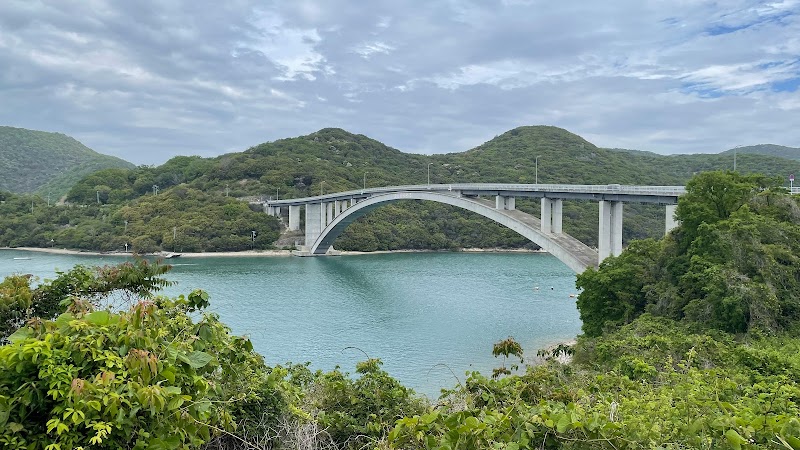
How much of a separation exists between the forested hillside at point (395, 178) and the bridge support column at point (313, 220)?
4.14m

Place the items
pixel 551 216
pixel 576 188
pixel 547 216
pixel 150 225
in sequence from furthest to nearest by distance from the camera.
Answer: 1. pixel 150 225
2. pixel 551 216
3. pixel 547 216
4. pixel 576 188

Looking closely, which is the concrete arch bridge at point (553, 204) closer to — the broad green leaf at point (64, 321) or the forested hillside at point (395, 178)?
the forested hillside at point (395, 178)

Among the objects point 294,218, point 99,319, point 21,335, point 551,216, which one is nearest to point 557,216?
point 551,216

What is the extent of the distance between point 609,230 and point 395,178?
57894 millimetres

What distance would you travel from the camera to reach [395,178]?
79.2 meters

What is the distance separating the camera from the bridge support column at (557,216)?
26.0 m

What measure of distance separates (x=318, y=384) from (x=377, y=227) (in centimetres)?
5351

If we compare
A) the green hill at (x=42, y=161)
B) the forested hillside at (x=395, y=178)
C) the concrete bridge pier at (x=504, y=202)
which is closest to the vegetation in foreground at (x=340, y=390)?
the concrete bridge pier at (x=504, y=202)

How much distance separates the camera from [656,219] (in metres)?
53.4

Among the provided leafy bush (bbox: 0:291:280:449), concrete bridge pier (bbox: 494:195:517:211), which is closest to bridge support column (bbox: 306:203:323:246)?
concrete bridge pier (bbox: 494:195:517:211)

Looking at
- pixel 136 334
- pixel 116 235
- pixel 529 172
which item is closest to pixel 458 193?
pixel 136 334

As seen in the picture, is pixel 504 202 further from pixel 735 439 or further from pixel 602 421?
pixel 735 439

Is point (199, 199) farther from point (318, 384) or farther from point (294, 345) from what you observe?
point (318, 384)

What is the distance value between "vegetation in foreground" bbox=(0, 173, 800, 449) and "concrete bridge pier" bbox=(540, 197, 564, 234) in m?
13.4
